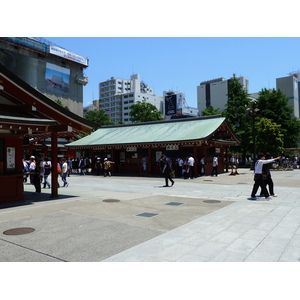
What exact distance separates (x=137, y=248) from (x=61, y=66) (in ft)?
255

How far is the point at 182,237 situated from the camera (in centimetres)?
596

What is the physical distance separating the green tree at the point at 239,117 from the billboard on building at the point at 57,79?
1971 inches

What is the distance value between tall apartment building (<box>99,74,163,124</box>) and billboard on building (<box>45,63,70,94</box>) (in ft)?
160

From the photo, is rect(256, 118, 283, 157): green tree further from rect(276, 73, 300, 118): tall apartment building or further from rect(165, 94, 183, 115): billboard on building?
rect(165, 94, 183, 115): billboard on building

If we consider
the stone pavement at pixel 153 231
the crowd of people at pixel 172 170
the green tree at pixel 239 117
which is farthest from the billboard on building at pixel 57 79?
the stone pavement at pixel 153 231

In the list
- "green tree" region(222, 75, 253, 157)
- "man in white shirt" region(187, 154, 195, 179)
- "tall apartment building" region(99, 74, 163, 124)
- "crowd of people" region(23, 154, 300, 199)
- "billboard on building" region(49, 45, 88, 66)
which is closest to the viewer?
"crowd of people" region(23, 154, 300, 199)

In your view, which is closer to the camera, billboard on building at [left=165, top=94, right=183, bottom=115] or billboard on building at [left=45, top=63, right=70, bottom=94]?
billboard on building at [left=45, top=63, right=70, bottom=94]

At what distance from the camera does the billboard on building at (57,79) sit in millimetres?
70562

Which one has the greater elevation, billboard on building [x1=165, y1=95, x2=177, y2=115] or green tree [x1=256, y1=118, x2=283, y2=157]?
billboard on building [x1=165, y1=95, x2=177, y2=115]

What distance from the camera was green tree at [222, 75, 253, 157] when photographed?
124 ft

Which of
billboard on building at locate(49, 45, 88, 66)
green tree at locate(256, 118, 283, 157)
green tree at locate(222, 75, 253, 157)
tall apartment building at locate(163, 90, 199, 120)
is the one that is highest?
billboard on building at locate(49, 45, 88, 66)

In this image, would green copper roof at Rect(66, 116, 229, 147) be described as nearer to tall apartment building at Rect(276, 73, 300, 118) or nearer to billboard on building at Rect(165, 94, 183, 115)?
tall apartment building at Rect(276, 73, 300, 118)

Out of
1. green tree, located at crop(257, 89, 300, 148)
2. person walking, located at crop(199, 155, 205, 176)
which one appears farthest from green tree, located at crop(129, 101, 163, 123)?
person walking, located at crop(199, 155, 205, 176)

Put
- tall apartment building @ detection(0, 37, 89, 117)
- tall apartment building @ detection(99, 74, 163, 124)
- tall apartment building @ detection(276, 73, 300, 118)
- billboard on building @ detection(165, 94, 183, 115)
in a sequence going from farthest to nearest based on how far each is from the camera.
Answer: tall apartment building @ detection(99, 74, 163, 124)
billboard on building @ detection(165, 94, 183, 115)
tall apartment building @ detection(276, 73, 300, 118)
tall apartment building @ detection(0, 37, 89, 117)
